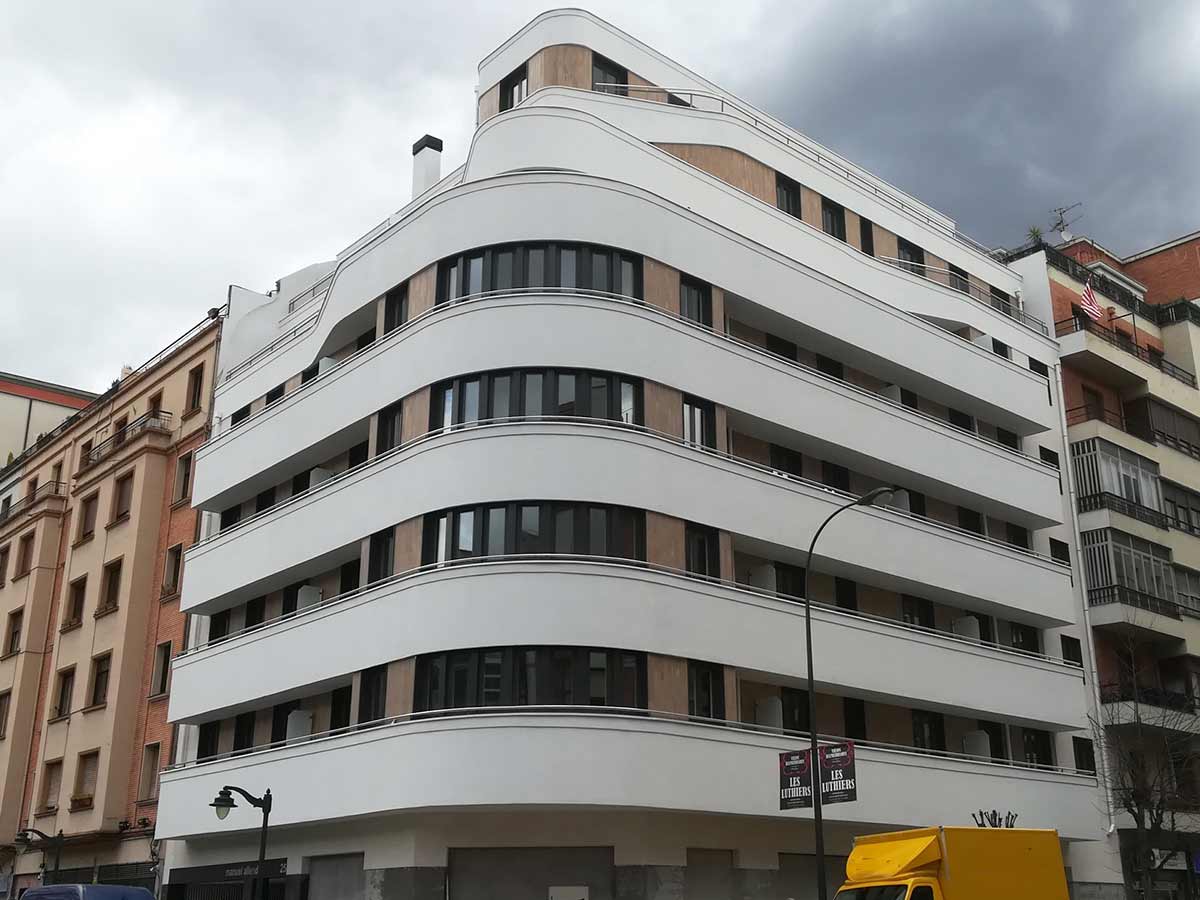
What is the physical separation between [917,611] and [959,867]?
60.2ft

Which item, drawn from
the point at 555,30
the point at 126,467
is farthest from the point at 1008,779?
the point at 126,467

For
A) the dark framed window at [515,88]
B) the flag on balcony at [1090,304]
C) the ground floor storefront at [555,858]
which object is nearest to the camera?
the ground floor storefront at [555,858]

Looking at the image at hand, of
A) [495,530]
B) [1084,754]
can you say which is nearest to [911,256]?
[1084,754]

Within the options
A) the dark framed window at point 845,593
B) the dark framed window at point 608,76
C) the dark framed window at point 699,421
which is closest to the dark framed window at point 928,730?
the dark framed window at point 845,593

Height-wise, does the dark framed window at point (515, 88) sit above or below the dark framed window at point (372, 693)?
above

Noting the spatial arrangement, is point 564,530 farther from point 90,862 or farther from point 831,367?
point 90,862

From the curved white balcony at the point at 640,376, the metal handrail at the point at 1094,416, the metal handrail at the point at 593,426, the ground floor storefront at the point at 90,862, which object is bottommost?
the ground floor storefront at the point at 90,862

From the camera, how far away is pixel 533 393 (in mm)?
28922

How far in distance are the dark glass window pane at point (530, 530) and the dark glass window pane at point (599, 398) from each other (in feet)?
8.63

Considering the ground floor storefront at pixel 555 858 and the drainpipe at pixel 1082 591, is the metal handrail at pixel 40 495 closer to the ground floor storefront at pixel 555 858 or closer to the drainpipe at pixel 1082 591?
the ground floor storefront at pixel 555 858

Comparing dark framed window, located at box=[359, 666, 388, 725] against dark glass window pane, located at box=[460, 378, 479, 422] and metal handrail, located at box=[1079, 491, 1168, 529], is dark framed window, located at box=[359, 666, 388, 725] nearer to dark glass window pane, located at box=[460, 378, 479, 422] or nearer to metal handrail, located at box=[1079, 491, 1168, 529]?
dark glass window pane, located at box=[460, 378, 479, 422]

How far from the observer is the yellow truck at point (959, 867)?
18703mm

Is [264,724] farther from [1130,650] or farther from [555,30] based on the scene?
[1130,650]

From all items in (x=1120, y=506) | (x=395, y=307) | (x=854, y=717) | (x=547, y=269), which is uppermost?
(x=395, y=307)
